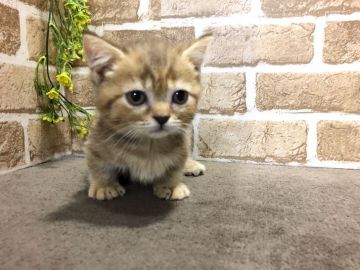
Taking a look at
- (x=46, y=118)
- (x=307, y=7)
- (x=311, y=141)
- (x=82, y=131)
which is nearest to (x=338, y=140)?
(x=311, y=141)

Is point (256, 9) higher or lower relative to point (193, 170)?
higher

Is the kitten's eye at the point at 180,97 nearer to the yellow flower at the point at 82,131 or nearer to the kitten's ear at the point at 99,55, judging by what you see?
the kitten's ear at the point at 99,55

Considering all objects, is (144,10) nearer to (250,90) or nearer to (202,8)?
(202,8)

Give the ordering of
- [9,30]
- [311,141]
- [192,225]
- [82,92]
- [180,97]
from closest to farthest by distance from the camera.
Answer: [192,225], [180,97], [9,30], [311,141], [82,92]

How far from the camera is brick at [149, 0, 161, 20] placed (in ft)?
3.93

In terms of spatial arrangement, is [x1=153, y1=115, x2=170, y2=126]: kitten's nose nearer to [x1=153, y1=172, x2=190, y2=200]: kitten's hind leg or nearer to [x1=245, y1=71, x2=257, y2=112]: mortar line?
[x1=153, y1=172, x2=190, y2=200]: kitten's hind leg

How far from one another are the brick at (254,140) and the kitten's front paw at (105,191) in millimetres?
435

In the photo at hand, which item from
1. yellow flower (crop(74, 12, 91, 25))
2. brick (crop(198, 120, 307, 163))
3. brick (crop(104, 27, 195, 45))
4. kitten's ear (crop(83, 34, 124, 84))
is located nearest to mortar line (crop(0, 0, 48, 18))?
yellow flower (crop(74, 12, 91, 25))

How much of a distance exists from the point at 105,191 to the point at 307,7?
840 mm

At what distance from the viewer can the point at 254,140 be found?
1186 mm

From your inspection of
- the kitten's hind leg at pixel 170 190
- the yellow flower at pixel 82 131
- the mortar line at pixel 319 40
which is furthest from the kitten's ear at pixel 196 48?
the yellow flower at pixel 82 131

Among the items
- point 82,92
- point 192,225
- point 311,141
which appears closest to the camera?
point 192,225

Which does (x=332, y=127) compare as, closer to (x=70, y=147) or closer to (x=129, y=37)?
(x=129, y=37)

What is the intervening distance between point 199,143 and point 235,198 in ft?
1.36
